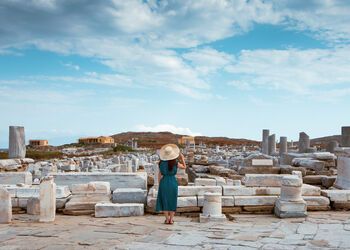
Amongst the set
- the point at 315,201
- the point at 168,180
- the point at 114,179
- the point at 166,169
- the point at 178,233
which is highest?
the point at 166,169

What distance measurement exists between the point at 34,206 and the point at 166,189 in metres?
3.11

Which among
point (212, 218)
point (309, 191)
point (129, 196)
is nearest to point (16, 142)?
point (129, 196)

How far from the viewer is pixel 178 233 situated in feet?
24.1

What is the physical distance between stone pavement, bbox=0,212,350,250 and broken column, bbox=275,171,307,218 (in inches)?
7.6

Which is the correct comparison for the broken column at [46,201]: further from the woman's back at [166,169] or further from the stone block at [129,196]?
the woman's back at [166,169]

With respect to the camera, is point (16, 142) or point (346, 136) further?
point (346, 136)

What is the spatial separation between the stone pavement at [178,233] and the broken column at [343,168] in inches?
134

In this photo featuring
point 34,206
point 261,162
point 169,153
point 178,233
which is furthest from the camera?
point 261,162

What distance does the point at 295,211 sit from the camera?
8.84 meters

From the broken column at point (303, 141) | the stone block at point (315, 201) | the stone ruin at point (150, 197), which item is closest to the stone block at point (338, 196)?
the stone ruin at point (150, 197)

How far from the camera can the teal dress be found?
823 cm

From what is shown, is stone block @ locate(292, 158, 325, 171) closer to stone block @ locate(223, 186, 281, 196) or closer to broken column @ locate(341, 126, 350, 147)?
broken column @ locate(341, 126, 350, 147)

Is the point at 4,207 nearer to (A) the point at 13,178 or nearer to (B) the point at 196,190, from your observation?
(B) the point at 196,190

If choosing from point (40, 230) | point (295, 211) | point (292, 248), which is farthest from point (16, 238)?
point (295, 211)
